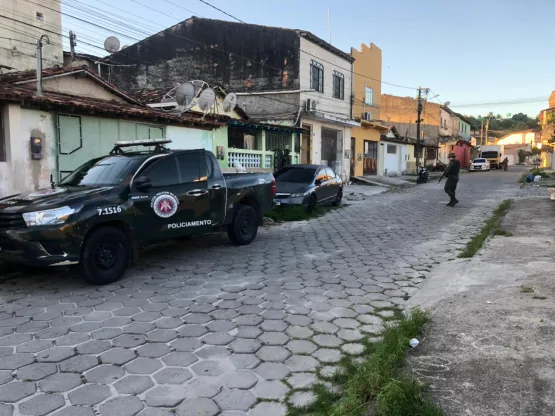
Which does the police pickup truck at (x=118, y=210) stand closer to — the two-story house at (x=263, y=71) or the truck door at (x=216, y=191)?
the truck door at (x=216, y=191)

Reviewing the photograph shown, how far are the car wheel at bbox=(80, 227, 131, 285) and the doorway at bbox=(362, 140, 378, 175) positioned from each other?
24.9 meters

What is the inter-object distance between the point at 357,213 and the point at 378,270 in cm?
718

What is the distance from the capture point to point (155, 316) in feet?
14.9

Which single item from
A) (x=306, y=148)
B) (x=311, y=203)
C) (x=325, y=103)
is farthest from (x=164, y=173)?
(x=325, y=103)

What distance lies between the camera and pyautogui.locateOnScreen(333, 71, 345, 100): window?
25.0m

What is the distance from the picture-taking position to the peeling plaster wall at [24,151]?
8055 mm

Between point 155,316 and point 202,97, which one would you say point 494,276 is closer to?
point 155,316

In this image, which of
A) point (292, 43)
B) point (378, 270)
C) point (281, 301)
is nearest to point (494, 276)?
point (378, 270)

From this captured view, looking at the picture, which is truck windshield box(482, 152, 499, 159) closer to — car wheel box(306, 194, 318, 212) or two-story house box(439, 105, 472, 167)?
two-story house box(439, 105, 472, 167)

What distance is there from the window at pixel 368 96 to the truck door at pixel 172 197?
24529 millimetres

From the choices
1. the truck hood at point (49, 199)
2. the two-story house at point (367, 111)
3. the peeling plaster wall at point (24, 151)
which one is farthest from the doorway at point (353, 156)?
the truck hood at point (49, 199)

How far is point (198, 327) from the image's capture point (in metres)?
4.23

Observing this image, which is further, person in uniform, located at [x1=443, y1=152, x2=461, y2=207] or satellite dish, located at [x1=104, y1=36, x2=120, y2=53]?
satellite dish, located at [x1=104, y1=36, x2=120, y2=53]

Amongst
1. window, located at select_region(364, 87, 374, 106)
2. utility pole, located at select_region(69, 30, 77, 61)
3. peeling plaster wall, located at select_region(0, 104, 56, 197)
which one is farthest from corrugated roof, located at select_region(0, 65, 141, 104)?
window, located at select_region(364, 87, 374, 106)
